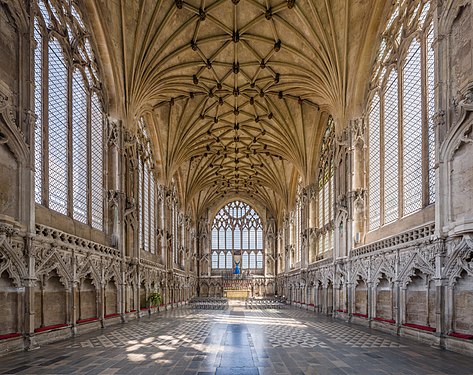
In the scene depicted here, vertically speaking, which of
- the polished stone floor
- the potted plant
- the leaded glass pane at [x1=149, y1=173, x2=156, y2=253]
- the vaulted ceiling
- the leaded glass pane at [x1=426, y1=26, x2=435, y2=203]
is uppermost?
the vaulted ceiling

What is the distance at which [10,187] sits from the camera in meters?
13.0

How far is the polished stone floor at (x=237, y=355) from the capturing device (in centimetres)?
1003

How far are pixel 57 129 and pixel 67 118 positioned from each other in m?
1.07

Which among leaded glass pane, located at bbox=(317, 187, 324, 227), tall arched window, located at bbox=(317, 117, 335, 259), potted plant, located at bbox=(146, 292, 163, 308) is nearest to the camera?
potted plant, located at bbox=(146, 292, 163, 308)

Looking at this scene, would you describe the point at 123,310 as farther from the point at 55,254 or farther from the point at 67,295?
the point at 55,254

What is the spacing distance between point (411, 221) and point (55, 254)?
14.1m

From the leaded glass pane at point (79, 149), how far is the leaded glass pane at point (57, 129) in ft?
3.22

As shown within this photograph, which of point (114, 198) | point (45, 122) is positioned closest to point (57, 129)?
point (45, 122)

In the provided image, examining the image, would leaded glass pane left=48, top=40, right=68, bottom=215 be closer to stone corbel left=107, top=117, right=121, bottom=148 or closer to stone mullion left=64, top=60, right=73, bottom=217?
stone mullion left=64, top=60, right=73, bottom=217

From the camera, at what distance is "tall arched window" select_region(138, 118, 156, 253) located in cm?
3000

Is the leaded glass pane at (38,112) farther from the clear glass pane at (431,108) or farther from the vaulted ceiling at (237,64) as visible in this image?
the clear glass pane at (431,108)

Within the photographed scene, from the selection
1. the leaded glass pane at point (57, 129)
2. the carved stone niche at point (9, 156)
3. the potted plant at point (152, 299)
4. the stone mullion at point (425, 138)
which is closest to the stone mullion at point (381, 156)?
the stone mullion at point (425, 138)


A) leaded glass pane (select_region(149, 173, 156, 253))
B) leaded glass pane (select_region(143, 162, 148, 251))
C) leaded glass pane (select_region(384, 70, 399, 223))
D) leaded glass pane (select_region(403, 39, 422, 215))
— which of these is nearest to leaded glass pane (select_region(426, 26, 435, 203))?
leaded glass pane (select_region(403, 39, 422, 215))

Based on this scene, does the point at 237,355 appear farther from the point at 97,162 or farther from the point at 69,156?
the point at 97,162
